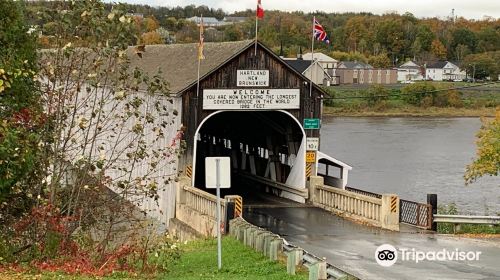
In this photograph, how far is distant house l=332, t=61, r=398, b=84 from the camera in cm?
14438

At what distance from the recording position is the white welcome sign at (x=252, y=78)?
28.4m

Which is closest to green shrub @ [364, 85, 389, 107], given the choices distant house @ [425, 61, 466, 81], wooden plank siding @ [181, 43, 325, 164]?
distant house @ [425, 61, 466, 81]

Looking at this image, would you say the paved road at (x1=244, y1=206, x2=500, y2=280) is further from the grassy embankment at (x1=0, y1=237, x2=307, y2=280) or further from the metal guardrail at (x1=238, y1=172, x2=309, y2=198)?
the grassy embankment at (x1=0, y1=237, x2=307, y2=280)

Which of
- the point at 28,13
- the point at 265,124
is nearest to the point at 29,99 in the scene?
the point at 28,13

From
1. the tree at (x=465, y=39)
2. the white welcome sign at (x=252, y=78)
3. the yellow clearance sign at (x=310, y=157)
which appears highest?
the tree at (x=465, y=39)

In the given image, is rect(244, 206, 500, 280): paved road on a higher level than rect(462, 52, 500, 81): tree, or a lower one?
lower

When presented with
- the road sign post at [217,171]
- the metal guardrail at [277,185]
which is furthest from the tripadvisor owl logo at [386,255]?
the metal guardrail at [277,185]

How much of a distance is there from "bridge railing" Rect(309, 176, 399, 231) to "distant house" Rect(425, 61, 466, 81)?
13961 centimetres

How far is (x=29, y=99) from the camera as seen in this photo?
2127 centimetres

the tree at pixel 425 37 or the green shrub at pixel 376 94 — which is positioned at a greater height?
the tree at pixel 425 37

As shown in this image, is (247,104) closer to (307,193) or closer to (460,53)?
(307,193)

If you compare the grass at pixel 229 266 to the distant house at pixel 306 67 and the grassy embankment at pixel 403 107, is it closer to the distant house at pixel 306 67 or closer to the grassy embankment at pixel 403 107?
the distant house at pixel 306 67

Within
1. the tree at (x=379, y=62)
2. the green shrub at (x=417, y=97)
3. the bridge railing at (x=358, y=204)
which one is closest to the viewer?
the bridge railing at (x=358, y=204)

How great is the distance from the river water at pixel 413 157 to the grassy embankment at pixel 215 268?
67.2ft
